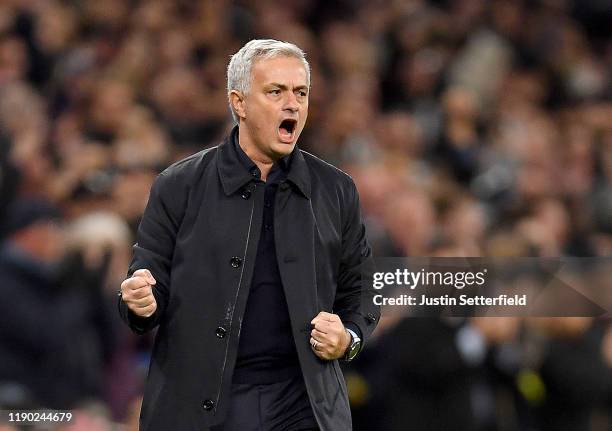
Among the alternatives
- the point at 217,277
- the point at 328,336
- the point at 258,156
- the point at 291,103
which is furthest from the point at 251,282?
the point at 291,103

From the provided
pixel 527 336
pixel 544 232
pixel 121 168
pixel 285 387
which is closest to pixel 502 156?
pixel 544 232

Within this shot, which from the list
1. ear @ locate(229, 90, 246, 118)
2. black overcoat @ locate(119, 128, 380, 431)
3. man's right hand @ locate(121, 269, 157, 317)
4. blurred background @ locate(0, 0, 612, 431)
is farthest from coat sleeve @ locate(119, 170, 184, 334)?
blurred background @ locate(0, 0, 612, 431)

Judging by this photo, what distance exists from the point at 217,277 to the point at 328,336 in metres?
0.29

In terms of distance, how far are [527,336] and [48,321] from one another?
1818 millimetres

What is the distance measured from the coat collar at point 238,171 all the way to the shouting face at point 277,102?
Result: 0.17 ft

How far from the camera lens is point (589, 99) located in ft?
14.7

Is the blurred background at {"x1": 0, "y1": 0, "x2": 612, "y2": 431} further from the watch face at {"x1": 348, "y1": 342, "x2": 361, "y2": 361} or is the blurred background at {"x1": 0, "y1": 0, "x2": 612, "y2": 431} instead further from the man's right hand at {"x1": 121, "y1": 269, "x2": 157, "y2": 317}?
the man's right hand at {"x1": 121, "y1": 269, "x2": 157, "y2": 317}

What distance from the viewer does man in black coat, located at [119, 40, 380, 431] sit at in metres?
2.44

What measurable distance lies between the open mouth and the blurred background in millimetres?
1661

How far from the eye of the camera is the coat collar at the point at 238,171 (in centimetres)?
254

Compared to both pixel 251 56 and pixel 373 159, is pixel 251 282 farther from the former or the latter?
pixel 373 159

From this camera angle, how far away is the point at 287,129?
2564 mm

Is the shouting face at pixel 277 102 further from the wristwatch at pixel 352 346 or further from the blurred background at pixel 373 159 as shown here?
the blurred background at pixel 373 159

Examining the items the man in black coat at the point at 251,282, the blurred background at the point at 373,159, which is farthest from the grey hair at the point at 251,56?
the blurred background at the point at 373,159
